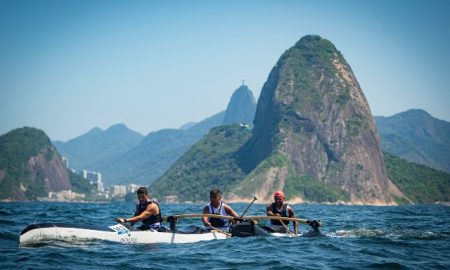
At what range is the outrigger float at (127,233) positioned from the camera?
21.1 metres

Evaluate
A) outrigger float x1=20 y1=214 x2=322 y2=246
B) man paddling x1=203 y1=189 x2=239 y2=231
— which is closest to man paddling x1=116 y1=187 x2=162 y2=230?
outrigger float x1=20 y1=214 x2=322 y2=246

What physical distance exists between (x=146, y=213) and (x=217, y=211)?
3408 mm

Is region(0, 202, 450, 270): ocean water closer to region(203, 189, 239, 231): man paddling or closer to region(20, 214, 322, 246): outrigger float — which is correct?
region(20, 214, 322, 246): outrigger float

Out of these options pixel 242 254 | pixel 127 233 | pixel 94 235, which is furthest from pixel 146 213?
pixel 242 254

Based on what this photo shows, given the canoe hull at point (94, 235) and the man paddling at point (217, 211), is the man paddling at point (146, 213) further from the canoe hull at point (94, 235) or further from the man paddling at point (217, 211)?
the man paddling at point (217, 211)

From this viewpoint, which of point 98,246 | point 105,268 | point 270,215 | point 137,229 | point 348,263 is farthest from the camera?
point 270,215

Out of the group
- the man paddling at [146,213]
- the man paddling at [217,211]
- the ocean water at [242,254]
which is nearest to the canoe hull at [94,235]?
the ocean water at [242,254]

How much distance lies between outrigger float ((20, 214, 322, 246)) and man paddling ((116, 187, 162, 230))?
45cm

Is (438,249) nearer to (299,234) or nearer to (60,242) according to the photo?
(299,234)

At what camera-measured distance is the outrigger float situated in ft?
69.1

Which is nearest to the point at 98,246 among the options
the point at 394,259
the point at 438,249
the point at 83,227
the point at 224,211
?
the point at 83,227

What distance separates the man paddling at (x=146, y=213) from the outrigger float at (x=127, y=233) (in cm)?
45

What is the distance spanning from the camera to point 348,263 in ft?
59.7

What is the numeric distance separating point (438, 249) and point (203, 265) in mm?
9170
